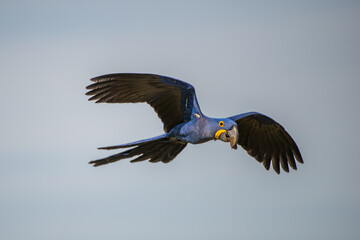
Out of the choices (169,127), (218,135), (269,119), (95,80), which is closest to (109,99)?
(95,80)

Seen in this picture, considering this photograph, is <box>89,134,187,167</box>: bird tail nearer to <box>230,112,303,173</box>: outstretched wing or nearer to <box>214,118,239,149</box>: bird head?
<box>214,118,239,149</box>: bird head

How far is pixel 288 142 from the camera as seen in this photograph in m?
19.5

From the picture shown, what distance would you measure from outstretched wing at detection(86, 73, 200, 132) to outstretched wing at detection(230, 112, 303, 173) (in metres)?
2.81

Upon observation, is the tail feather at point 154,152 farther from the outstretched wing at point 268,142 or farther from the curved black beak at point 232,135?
the outstretched wing at point 268,142

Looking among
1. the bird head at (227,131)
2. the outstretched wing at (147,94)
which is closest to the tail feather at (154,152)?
the outstretched wing at (147,94)

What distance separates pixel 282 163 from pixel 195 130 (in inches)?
186

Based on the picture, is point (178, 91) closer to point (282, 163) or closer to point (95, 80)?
point (95, 80)

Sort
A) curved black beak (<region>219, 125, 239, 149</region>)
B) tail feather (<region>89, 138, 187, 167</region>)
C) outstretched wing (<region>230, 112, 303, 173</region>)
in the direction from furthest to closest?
outstretched wing (<region>230, 112, 303, 173</region>) → tail feather (<region>89, 138, 187, 167</region>) → curved black beak (<region>219, 125, 239, 149</region>)

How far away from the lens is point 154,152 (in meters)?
16.8

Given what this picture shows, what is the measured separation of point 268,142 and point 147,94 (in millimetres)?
4568

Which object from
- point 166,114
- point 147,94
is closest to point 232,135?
point 166,114

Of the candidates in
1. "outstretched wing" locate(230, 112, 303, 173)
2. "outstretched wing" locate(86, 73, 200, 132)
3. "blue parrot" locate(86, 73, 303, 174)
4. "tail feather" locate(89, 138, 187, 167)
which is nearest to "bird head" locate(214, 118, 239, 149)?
"blue parrot" locate(86, 73, 303, 174)

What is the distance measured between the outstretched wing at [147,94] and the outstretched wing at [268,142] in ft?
9.22

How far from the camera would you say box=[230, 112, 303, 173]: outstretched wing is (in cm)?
1909
